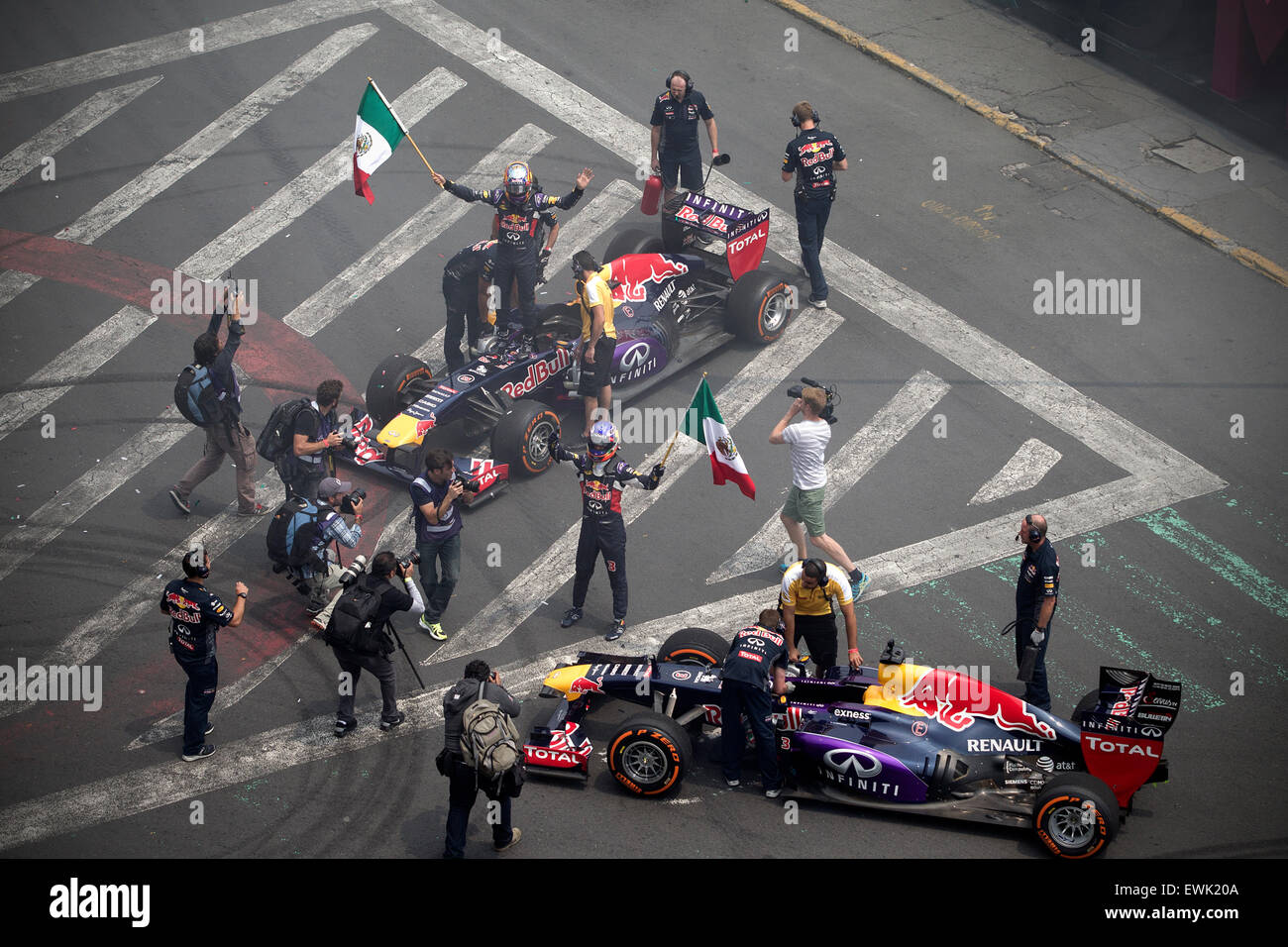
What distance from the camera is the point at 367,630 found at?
1008 centimetres

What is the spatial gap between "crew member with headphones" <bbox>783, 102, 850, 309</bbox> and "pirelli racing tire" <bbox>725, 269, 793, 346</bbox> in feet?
2.25

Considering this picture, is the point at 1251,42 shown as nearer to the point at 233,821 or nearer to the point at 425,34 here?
the point at 425,34

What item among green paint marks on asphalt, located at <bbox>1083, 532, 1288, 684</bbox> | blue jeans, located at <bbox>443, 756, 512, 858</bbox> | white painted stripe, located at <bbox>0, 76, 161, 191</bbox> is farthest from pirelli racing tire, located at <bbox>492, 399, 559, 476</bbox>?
white painted stripe, located at <bbox>0, 76, 161, 191</bbox>

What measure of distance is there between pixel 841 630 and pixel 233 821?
17.3ft

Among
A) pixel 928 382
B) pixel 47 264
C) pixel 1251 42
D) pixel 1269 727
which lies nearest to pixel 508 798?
pixel 1269 727

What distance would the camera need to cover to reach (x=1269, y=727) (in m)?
10.5

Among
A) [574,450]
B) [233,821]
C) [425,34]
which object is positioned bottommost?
[233,821]

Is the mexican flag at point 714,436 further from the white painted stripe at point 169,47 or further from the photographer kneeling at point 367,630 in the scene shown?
the white painted stripe at point 169,47

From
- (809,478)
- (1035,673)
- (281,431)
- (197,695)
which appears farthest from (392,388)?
(1035,673)

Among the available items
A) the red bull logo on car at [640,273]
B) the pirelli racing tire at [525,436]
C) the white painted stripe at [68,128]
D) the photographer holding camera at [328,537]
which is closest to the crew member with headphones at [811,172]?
the red bull logo on car at [640,273]

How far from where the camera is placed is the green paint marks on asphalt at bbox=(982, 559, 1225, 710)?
35.8 feet

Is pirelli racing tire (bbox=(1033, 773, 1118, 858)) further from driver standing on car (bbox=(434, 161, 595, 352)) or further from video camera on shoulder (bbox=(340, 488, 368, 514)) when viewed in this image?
driver standing on car (bbox=(434, 161, 595, 352))

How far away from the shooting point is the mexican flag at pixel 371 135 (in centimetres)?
1408
